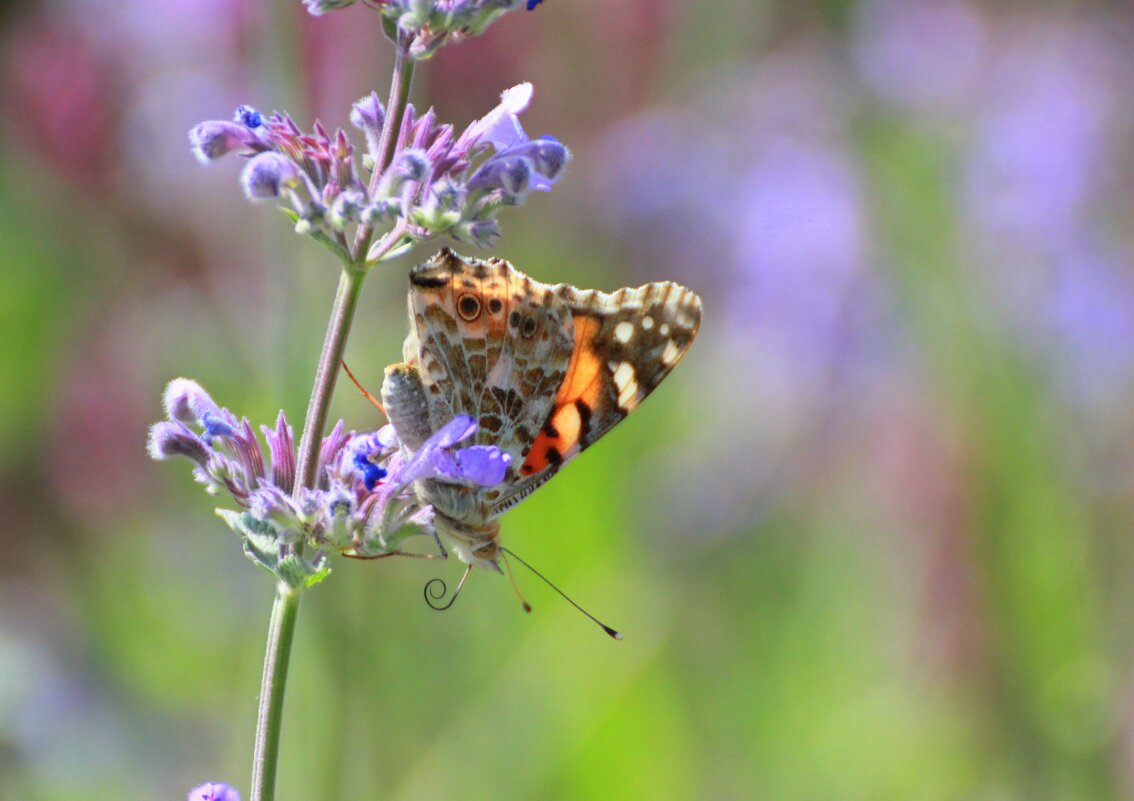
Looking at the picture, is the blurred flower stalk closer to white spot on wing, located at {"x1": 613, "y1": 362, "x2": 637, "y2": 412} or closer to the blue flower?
the blue flower

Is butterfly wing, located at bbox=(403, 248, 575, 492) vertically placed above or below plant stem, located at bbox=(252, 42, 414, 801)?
above

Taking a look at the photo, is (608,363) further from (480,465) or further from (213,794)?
(213,794)

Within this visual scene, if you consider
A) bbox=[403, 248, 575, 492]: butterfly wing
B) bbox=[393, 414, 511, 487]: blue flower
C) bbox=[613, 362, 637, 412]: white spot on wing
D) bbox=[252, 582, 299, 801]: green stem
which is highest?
bbox=[613, 362, 637, 412]: white spot on wing

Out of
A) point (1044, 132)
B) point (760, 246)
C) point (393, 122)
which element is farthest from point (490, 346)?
point (1044, 132)

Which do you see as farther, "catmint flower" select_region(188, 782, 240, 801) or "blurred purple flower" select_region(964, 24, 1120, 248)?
"blurred purple flower" select_region(964, 24, 1120, 248)

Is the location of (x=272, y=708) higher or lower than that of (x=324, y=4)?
lower

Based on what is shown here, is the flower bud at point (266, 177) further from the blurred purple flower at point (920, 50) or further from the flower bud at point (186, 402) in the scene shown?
the blurred purple flower at point (920, 50)

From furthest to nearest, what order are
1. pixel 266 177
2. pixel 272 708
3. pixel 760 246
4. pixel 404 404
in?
pixel 760 246 < pixel 404 404 < pixel 266 177 < pixel 272 708

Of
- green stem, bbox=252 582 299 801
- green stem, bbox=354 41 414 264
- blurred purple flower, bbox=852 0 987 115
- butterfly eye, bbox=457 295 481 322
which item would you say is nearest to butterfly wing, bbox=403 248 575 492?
butterfly eye, bbox=457 295 481 322
